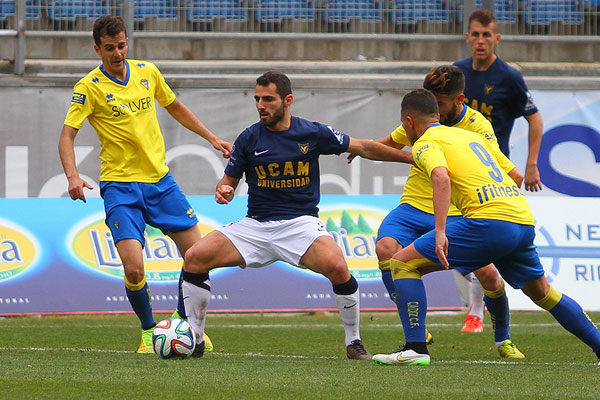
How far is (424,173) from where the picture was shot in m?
7.66

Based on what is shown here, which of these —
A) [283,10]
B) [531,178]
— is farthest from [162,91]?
[283,10]

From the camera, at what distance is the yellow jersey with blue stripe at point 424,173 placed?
7.42 meters

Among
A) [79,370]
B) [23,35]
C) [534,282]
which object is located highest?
[23,35]

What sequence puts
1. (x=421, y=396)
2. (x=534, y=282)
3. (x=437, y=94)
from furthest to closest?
(x=437, y=94) → (x=534, y=282) → (x=421, y=396)

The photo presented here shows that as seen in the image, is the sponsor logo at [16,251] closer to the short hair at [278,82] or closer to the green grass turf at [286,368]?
the green grass turf at [286,368]

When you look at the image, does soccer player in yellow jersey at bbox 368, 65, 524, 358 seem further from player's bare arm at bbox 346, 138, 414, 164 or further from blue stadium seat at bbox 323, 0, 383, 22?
blue stadium seat at bbox 323, 0, 383, 22

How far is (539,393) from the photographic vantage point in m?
5.01

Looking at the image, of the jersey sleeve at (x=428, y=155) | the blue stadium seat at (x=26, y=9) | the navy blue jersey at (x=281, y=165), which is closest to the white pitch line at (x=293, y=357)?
the navy blue jersey at (x=281, y=165)

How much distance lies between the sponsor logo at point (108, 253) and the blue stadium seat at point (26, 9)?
149 inches

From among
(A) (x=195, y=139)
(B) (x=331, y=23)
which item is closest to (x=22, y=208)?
(A) (x=195, y=139)

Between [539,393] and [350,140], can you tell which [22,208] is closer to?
[350,140]

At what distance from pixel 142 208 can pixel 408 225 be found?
192 centimetres

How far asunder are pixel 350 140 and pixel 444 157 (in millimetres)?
1179

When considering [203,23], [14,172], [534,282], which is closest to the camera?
[534,282]
